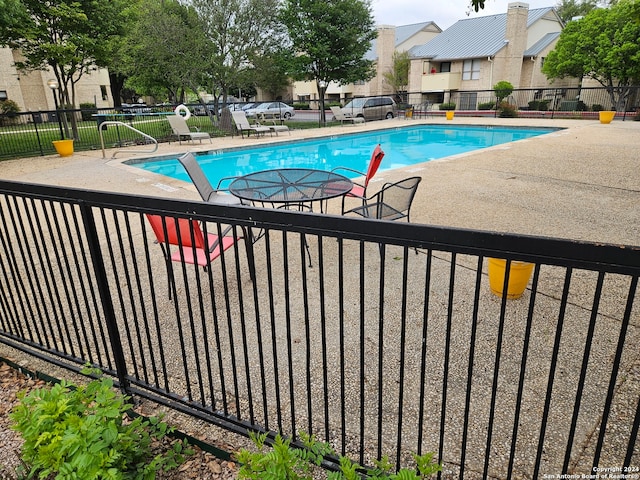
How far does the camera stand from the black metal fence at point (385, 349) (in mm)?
1297

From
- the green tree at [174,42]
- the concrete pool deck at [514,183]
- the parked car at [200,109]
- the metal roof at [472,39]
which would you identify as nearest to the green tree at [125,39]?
the green tree at [174,42]

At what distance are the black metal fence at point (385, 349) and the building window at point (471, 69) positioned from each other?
31550 mm

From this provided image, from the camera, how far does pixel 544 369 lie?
91.2 inches

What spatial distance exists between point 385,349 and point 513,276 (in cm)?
113

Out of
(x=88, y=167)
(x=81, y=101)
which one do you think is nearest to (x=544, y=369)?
(x=88, y=167)

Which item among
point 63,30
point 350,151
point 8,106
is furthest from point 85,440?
point 8,106

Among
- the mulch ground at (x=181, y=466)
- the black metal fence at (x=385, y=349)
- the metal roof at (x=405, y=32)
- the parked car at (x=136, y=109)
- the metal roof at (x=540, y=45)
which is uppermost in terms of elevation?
the metal roof at (x=405, y=32)

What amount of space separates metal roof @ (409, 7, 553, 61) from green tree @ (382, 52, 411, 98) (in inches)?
33.4

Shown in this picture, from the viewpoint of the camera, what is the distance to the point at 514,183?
703 cm

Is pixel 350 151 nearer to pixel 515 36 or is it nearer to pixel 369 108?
pixel 369 108

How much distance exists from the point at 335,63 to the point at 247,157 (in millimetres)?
8954

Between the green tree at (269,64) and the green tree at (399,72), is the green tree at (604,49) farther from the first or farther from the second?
the green tree at (269,64)

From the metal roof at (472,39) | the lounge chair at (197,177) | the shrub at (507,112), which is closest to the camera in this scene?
the lounge chair at (197,177)

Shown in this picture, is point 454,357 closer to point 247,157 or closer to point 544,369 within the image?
point 544,369
